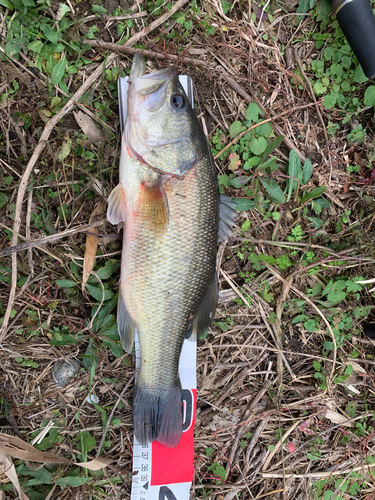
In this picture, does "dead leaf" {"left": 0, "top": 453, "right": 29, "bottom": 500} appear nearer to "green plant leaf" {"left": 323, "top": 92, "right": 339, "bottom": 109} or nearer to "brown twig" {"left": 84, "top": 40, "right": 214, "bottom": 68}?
"brown twig" {"left": 84, "top": 40, "right": 214, "bottom": 68}

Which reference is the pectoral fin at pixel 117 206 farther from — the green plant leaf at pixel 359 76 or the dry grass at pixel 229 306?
the green plant leaf at pixel 359 76

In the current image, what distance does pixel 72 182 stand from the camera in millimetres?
2338

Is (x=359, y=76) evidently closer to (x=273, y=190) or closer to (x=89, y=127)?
(x=273, y=190)

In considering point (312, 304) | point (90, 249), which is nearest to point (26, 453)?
point (90, 249)

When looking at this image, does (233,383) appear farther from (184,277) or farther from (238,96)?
(238,96)

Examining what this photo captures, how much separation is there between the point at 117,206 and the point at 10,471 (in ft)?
6.10

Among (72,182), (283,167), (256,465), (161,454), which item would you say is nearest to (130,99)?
(72,182)

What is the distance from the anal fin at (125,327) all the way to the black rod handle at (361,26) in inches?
112

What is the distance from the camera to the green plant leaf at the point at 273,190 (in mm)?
2758

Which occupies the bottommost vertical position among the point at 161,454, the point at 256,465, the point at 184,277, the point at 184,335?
the point at 256,465

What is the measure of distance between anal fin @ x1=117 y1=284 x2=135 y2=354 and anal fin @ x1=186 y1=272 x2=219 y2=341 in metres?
0.43

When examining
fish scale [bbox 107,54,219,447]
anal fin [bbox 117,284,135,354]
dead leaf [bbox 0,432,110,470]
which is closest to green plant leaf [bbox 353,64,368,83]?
fish scale [bbox 107,54,219,447]

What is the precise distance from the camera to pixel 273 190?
2760 millimetres

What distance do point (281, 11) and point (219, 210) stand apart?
6.69 feet
